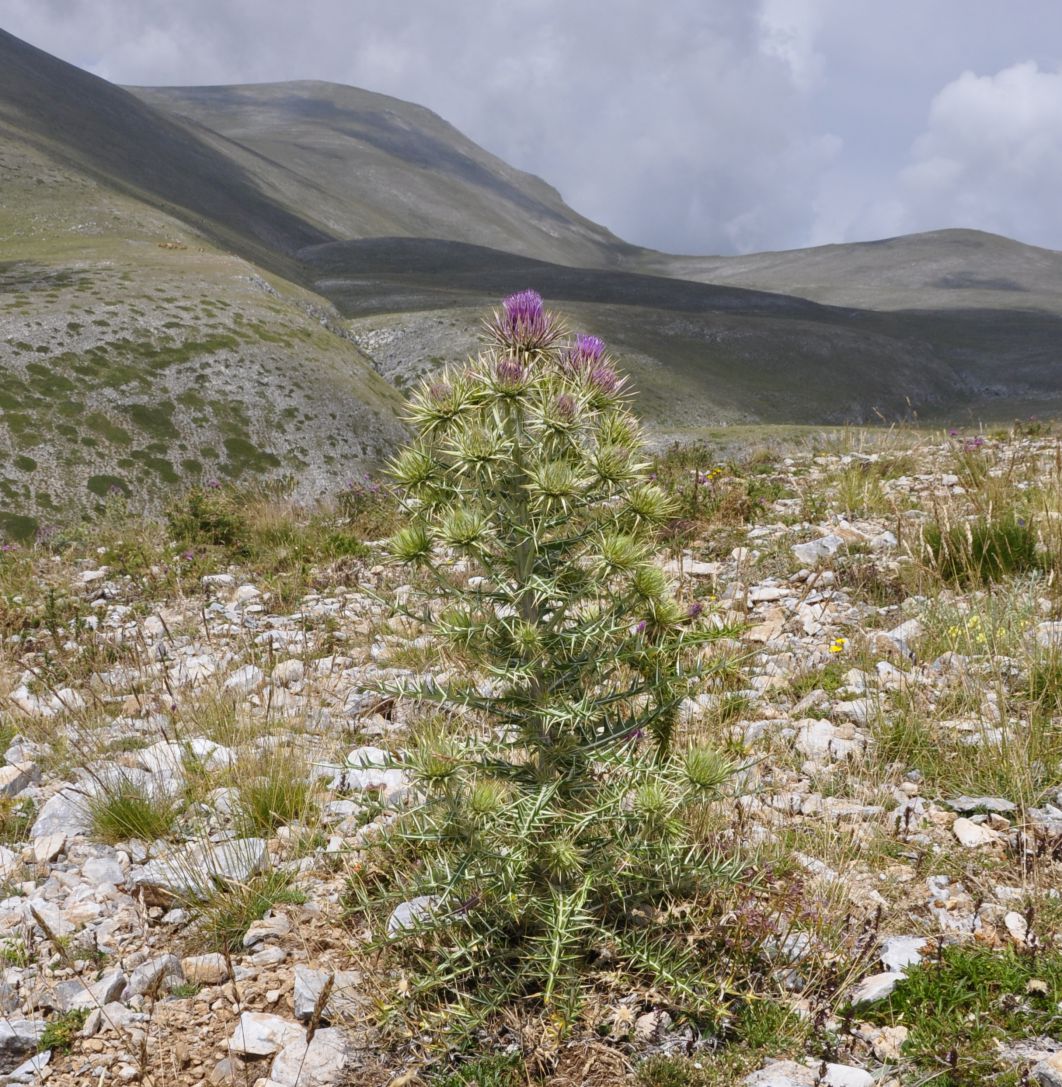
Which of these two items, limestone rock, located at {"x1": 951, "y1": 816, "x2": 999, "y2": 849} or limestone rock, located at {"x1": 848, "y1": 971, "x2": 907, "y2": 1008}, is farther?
limestone rock, located at {"x1": 951, "y1": 816, "x2": 999, "y2": 849}

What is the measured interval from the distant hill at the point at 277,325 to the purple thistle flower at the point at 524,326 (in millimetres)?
15269

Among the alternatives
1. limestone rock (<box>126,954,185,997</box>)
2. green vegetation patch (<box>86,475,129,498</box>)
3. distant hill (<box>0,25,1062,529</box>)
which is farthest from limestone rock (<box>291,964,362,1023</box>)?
green vegetation patch (<box>86,475,129,498</box>)

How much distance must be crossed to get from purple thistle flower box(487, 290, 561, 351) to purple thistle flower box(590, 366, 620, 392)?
0.23 metres

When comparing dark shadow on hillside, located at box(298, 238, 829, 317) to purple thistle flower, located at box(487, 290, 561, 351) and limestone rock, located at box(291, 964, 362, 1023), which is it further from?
limestone rock, located at box(291, 964, 362, 1023)

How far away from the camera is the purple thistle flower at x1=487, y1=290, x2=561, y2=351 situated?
2.91 metres

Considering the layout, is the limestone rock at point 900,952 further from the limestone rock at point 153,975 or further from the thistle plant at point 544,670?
the limestone rock at point 153,975

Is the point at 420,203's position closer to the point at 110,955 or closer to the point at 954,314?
the point at 954,314

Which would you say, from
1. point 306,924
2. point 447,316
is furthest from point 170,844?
point 447,316

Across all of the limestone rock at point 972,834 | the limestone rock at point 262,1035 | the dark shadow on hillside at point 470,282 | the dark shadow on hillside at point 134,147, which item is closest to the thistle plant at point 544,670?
the limestone rock at point 262,1035

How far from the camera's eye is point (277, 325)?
2530 cm

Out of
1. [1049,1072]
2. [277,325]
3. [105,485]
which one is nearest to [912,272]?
[277,325]

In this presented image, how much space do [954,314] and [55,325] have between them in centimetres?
9982

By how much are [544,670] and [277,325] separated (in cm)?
2491

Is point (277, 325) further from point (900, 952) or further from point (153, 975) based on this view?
point (900, 952)
